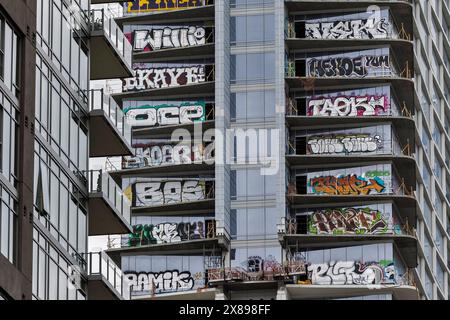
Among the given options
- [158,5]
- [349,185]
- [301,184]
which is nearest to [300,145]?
[301,184]

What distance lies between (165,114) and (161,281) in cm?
1357

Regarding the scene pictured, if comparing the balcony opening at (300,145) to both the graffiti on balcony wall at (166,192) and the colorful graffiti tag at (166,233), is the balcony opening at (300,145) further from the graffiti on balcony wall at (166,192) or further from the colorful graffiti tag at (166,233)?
the colorful graffiti tag at (166,233)

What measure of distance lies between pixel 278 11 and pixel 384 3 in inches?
329

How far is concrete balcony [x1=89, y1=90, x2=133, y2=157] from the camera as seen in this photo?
74.8 metres

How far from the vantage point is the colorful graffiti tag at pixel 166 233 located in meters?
140

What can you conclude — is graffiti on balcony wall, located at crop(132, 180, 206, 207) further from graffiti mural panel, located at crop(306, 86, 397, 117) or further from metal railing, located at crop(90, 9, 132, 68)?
metal railing, located at crop(90, 9, 132, 68)

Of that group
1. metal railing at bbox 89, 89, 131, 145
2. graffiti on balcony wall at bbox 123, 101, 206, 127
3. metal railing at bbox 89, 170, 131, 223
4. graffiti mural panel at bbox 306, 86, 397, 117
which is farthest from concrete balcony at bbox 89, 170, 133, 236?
graffiti mural panel at bbox 306, 86, 397, 117

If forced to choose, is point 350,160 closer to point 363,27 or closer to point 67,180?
point 363,27

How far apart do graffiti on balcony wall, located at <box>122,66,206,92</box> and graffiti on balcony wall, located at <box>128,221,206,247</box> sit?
35.8 feet

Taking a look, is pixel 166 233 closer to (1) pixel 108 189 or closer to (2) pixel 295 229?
(2) pixel 295 229

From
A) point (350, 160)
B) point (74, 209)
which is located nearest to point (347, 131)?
point (350, 160)

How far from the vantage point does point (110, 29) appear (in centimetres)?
7775

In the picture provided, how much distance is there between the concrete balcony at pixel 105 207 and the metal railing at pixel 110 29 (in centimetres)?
590

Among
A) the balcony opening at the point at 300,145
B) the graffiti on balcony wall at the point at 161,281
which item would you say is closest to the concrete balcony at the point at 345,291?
the graffiti on balcony wall at the point at 161,281
